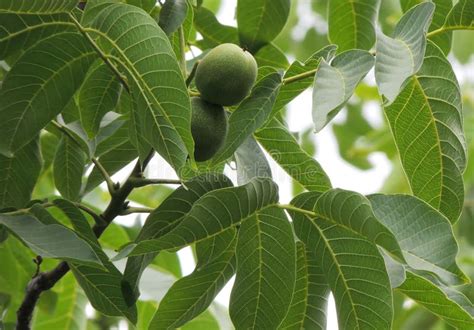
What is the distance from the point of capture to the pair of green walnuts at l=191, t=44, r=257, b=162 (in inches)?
50.5

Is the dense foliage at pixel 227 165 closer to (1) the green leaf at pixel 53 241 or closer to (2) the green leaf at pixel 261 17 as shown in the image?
(1) the green leaf at pixel 53 241

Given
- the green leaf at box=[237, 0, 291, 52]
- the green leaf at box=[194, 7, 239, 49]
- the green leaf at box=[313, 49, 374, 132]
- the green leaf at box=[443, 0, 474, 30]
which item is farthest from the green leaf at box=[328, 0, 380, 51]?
the green leaf at box=[313, 49, 374, 132]

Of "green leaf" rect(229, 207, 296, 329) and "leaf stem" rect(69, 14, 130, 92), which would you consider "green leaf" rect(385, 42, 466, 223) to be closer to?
"green leaf" rect(229, 207, 296, 329)

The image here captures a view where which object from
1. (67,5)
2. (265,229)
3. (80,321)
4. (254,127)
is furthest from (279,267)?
(80,321)

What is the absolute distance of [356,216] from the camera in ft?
3.82

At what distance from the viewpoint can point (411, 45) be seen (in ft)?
3.90

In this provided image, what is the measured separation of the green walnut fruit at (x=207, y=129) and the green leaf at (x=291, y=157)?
0.16 m

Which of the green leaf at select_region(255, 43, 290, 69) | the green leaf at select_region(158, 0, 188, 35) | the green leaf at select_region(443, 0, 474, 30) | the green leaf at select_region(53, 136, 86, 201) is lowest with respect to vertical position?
the green leaf at select_region(53, 136, 86, 201)

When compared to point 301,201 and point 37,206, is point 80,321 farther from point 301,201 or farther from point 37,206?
point 301,201

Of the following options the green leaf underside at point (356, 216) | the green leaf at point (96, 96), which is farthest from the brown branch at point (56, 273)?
the green leaf underside at point (356, 216)

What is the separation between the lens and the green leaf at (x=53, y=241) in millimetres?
1159

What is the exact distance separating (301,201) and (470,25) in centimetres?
45

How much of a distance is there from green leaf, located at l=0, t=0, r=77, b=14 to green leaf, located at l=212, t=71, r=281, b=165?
28cm

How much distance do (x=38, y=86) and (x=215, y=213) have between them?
0.34 metres
